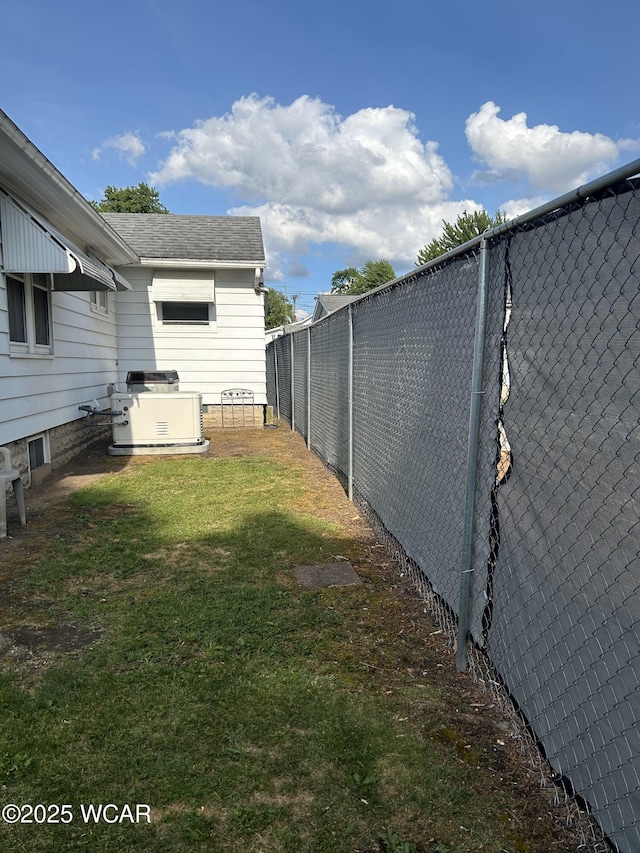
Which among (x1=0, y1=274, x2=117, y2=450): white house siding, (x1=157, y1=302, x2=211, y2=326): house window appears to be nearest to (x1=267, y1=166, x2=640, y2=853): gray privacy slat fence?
(x1=0, y1=274, x2=117, y2=450): white house siding

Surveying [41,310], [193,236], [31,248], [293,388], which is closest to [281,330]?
[193,236]

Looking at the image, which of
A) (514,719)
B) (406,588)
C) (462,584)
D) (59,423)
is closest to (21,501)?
(59,423)

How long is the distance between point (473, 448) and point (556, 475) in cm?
56

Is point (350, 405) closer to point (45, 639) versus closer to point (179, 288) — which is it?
point (45, 639)

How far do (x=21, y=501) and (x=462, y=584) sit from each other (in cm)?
398

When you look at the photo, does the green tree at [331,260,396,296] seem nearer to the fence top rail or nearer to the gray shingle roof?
the gray shingle roof

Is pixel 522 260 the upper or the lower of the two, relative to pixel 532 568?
upper

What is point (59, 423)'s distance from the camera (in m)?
6.92

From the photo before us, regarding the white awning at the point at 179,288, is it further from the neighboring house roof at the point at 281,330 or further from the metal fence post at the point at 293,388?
the neighboring house roof at the point at 281,330

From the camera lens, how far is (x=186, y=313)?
10.4m

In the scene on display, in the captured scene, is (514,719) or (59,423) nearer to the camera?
(514,719)

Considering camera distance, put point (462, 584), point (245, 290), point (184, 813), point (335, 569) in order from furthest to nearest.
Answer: point (245, 290)
point (335, 569)
point (462, 584)
point (184, 813)

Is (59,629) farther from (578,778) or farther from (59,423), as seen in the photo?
(59,423)

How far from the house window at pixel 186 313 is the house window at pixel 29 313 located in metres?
3.77
